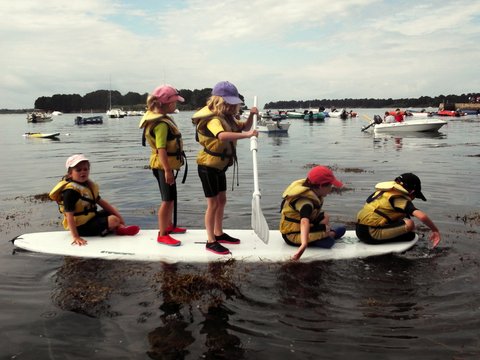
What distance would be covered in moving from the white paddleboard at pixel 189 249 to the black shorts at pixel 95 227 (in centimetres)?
12

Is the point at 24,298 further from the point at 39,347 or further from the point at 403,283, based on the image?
the point at 403,283

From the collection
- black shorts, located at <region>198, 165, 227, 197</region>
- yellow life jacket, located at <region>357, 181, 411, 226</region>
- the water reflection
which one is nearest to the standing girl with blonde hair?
black shorts, located at <region>198, 165, 227, 197</region>

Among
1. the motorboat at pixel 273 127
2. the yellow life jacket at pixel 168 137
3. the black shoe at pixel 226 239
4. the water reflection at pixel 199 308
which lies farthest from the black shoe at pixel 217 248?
the motorboat at pixel 273 127

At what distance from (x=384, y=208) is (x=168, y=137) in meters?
3.65

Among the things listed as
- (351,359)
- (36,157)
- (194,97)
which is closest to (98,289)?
(351,359)

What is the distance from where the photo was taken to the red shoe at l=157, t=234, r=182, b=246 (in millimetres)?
7355

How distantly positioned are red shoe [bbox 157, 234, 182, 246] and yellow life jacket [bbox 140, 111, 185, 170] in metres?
1.25

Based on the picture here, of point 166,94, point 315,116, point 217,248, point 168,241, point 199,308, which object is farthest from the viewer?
point 315,116

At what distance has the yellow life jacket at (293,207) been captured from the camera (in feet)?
22.3

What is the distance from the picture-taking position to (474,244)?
7.59 m

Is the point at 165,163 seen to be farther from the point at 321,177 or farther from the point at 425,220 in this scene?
the point at 425,220

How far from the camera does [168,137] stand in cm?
690

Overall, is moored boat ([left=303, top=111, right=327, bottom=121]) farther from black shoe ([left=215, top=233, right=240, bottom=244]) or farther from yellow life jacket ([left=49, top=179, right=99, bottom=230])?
yellow life jacket ([left=49, top=179, right=99, bottom=230])

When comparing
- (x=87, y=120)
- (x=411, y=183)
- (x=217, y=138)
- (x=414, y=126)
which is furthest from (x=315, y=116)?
(x=217, y=138)
